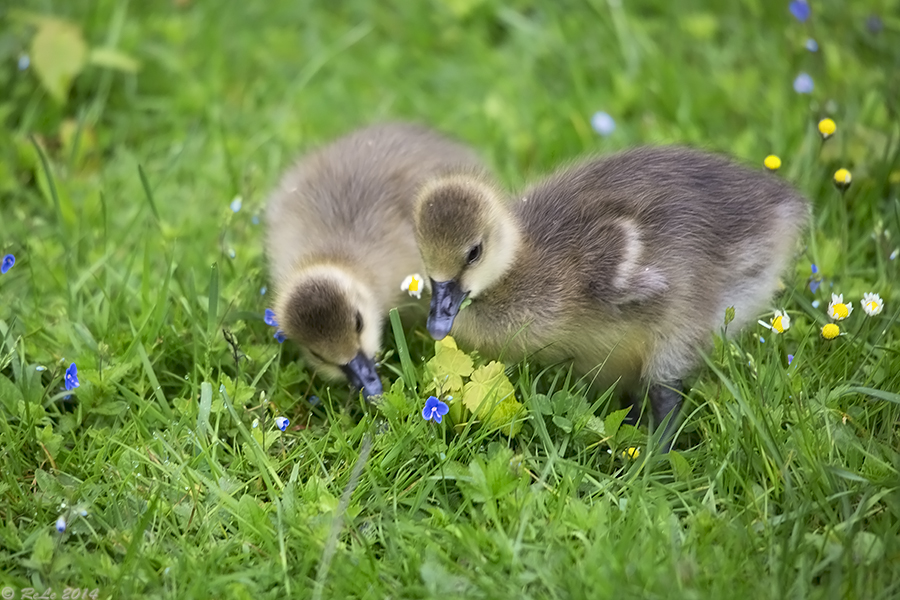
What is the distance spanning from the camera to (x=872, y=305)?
2836mm

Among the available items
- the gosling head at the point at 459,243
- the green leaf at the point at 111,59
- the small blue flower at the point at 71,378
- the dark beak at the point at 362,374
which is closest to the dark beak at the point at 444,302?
the gosling head at the point at 459,243

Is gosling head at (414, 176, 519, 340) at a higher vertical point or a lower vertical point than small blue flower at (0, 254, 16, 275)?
higher

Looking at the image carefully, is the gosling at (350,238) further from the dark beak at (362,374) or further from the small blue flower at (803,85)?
the small blue flower at (803,85)

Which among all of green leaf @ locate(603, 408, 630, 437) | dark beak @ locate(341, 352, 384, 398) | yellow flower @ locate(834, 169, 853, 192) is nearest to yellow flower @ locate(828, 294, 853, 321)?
yellow flower @ locate(834, 169, 853, 192)

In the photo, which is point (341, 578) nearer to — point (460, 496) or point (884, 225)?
point (460, 496)

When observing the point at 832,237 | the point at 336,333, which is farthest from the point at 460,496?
the point at 832,237

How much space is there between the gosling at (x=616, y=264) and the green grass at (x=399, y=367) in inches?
5.3

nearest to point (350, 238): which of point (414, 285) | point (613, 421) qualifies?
point (414, 285)

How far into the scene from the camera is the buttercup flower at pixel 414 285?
304 centimetres

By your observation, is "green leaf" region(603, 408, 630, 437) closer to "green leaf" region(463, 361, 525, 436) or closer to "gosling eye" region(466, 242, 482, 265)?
"green leaf" region(463, 361, 525, 436)

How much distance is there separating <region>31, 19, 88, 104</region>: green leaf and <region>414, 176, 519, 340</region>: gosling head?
7.21 ft

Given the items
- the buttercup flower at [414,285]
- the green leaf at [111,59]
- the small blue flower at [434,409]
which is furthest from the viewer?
the green leaf at [111,59]

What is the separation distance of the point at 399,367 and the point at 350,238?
56 centimetres

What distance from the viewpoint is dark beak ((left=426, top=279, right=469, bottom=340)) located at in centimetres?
276
